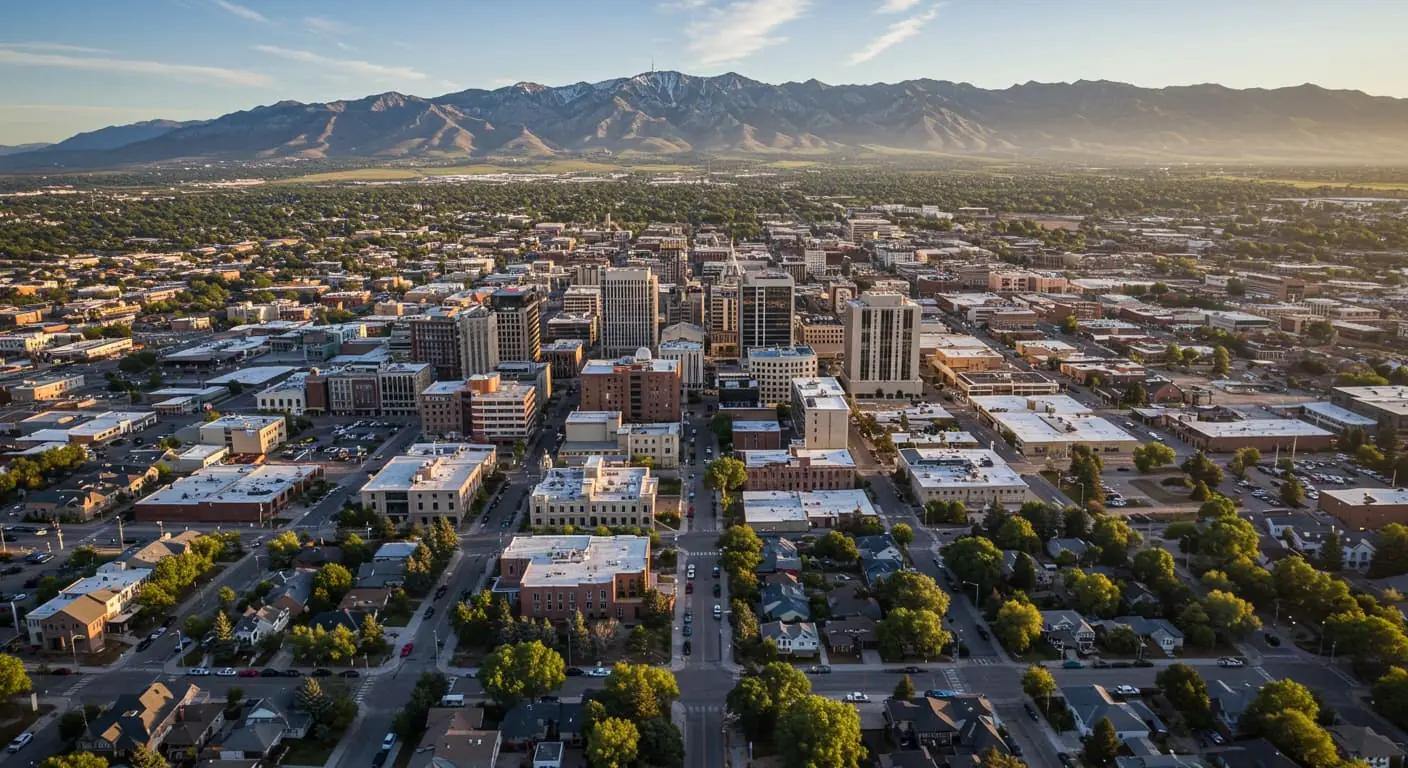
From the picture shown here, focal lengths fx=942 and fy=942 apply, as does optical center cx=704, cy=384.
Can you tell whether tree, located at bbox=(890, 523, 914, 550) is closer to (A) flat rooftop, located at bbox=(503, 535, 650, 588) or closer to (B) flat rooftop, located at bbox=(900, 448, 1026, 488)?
(B) flat rooftop, located at bbox=(900, 448, 1026, 488)

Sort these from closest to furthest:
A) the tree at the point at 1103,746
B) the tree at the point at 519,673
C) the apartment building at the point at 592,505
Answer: the tree at the point at 1103,746, the tree at the point at 519,673, the apartment building at the point at 592,505

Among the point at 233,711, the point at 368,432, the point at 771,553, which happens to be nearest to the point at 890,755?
the point at 771,553

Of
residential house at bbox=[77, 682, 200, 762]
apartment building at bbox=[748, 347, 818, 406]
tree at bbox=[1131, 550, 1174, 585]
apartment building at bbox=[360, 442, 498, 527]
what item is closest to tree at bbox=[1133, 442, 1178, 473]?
tree at bbox=[1131, 550, 1174, 585]

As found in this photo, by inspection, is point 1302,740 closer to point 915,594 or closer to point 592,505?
point 915,594

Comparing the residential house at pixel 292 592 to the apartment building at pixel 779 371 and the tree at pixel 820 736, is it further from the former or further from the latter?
the apartment building at pixel 779 371

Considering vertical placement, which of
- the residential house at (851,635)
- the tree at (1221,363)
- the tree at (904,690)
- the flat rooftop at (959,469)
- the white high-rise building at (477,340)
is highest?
the white high-rise building at (477,340)

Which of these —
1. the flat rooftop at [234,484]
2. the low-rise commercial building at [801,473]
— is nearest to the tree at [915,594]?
the low-rise commercial building at [801,473]
